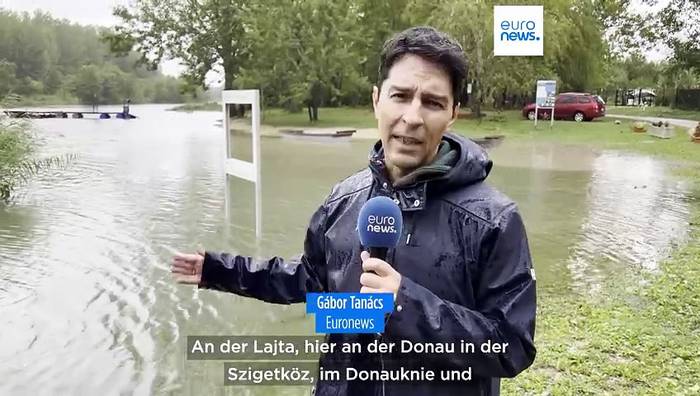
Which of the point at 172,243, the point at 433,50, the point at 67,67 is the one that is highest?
the point at 67,67

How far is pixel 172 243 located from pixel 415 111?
512 centimetres

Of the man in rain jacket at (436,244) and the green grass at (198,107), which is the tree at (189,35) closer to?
the green grass at (198,107)

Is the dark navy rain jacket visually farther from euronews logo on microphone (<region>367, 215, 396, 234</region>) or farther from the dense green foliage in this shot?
the dense green foliage

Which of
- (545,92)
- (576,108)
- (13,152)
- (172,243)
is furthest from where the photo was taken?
(576,108)

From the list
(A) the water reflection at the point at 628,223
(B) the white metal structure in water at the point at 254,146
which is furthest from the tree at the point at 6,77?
(A) the water reflection at the point at 628,223

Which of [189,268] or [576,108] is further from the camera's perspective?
[576,108]

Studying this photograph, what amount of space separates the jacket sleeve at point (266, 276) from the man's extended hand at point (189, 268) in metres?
0.01

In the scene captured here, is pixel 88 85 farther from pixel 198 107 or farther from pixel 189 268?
pixel 189 268

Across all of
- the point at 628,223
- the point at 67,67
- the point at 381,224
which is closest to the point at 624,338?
the point at 381,224

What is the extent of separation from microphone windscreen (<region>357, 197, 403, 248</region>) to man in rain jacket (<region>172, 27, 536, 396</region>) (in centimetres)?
4

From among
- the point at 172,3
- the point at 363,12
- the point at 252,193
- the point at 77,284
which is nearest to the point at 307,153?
the point at 252,193

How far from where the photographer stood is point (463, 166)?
1.10 meters

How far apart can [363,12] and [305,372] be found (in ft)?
80.8

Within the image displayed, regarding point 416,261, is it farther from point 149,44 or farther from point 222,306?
point 149,44
